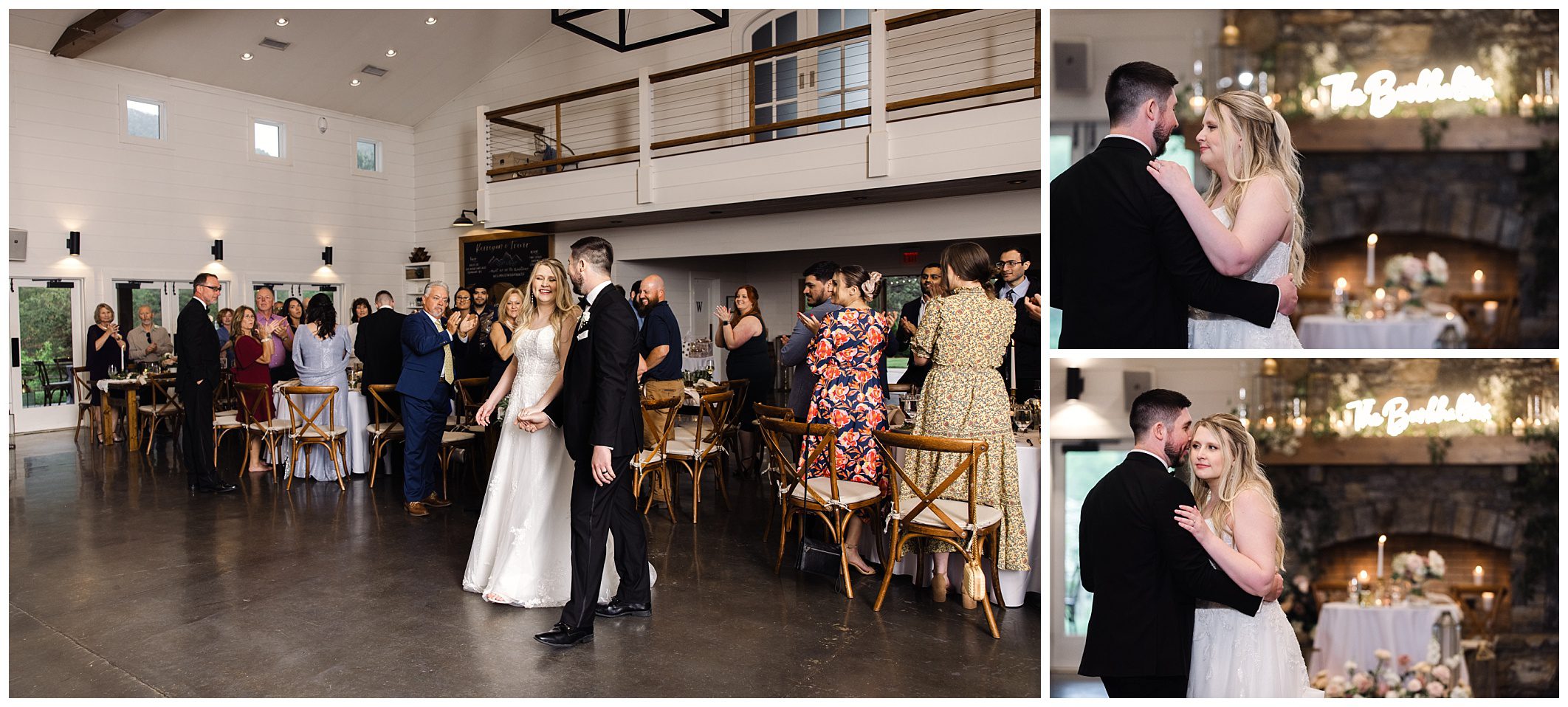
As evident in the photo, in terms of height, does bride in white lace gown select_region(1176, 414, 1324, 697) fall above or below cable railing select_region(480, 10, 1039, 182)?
below

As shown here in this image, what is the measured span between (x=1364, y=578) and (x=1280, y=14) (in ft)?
3.71

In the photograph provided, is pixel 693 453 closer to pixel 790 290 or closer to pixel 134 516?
pixel 134 516

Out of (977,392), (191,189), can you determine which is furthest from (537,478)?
(191,189)

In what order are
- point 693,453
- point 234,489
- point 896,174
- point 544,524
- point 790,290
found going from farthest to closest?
point 790,290 → point 896,174 → point 234,489 → point 693,453 → point 544,524

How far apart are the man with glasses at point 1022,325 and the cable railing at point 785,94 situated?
2.62 m

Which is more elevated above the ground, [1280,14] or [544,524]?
[1280,14]

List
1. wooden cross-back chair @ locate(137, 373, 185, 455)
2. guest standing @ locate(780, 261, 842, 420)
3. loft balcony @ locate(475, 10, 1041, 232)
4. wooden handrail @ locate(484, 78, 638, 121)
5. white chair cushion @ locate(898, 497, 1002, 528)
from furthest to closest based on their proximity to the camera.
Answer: wooden handrail @ locate(484, 78, 638, 121) < wooden cross-back chair @ locate(137, 373, 185, 455) < loft balcony @ locate(475, 10, 1041, 232) < guest standing @ locate(780, 261, 842, 420) < white chair cushion @ locate(898, 497, 1002, 528)

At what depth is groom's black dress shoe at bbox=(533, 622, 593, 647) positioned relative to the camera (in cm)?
338

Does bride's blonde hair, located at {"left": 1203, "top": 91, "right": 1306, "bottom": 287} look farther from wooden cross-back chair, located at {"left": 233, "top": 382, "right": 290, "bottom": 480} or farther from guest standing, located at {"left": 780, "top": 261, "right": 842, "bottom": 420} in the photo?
wooden cross-back chair, located at {"left": 233, "top": 382, "right": 290, "bottom": 480}

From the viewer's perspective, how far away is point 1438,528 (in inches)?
71.3

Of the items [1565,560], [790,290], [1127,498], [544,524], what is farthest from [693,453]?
[790,290]

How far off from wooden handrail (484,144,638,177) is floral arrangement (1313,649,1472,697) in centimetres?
890

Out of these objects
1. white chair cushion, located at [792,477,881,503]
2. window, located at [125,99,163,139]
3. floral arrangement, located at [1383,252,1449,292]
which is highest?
window, located at [125,99,163,139]

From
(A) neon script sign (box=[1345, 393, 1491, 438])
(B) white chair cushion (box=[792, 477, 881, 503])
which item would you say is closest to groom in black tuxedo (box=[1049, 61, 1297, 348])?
(A) neon script sign (box=[1345, 393, 1491, 438])
